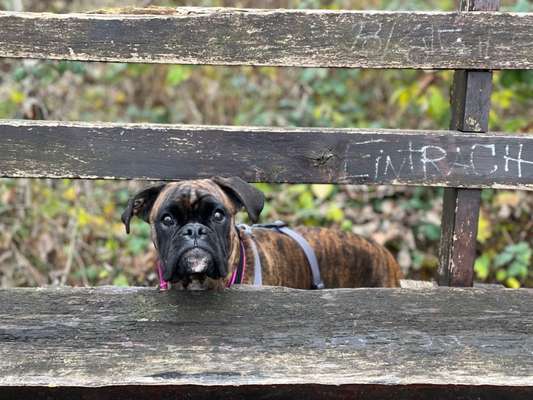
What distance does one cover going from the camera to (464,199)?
3268 millimetres

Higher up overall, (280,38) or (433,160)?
(280,38)

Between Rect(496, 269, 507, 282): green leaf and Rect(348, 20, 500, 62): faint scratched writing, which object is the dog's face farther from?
Rect(496, 269, 507, 282): green leaf

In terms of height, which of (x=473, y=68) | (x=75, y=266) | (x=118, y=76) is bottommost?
(x=75, y=266)

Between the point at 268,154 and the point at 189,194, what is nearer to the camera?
the point at 189,194

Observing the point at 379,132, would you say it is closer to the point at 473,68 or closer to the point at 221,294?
the point at 473,68

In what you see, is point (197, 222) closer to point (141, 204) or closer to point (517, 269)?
point (141, 204)

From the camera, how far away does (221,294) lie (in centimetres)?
291

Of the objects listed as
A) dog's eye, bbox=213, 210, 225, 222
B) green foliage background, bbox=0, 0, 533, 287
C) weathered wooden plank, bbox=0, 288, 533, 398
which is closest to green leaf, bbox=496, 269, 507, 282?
green foliage background, bbox=0, 0, 533, 287

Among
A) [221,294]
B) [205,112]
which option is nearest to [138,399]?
[221,294]

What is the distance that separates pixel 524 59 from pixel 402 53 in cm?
53

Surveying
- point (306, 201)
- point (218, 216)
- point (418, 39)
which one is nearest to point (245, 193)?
point (218, 216)

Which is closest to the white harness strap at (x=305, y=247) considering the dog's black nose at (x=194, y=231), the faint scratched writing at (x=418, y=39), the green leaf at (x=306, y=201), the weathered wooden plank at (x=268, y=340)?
the dog's black nose at (x=194, y=231)

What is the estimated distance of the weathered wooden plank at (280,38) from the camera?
304 centimetres

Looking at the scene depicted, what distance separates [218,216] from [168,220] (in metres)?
0.22
